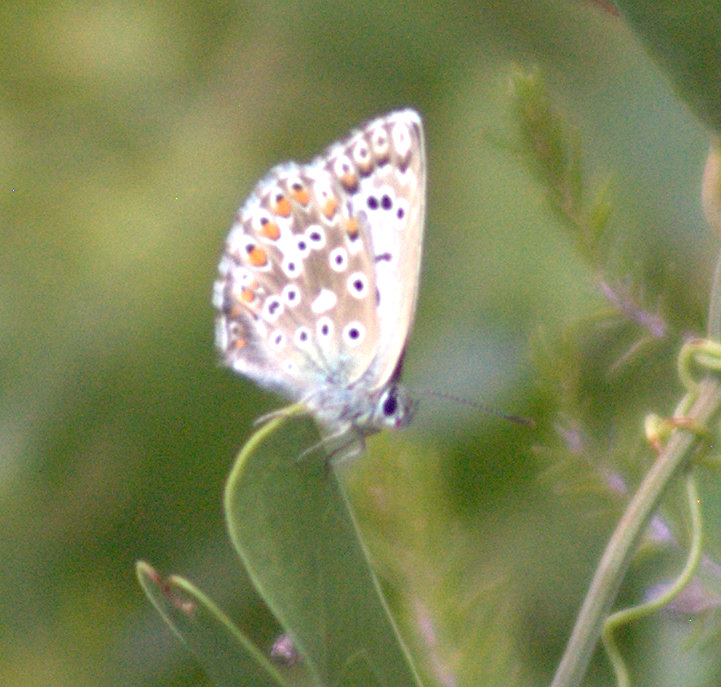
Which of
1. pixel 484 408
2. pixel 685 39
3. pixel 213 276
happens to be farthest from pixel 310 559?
pixel 213 276

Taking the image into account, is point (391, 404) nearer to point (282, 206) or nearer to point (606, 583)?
point (282, 206)

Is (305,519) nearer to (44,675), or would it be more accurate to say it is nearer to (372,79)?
(44,675)

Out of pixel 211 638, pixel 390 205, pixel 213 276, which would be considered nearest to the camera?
pixel 211 638

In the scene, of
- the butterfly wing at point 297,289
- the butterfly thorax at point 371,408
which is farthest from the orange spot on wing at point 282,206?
the butterfly thorax at point 371,408

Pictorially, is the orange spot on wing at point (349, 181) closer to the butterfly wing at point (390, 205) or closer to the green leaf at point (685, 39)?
the butterfly wing at point (390, 205)

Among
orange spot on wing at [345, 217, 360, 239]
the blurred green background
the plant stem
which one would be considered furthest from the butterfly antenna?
the plant stem

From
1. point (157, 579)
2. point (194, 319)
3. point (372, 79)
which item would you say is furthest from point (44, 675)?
point (372, 79)
